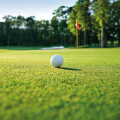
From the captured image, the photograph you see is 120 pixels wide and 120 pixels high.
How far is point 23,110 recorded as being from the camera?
2092mm

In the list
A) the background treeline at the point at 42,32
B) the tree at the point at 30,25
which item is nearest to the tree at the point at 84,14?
the background treeline at the point at 42,32

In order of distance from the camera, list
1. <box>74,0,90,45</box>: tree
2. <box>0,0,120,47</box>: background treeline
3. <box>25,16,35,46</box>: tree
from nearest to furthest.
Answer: <box>74,0,90,45</box>: tree, <box>0,0,120,47</box>: background treeline, <box>25,16,35,46</box>: tree

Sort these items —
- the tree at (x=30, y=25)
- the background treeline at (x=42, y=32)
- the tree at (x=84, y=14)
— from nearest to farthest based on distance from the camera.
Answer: the tree at (x=84, y=14) → the background treeline at (x=42, y=32) → the tree at (x=30, y=25)

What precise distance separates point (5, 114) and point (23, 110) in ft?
0.83

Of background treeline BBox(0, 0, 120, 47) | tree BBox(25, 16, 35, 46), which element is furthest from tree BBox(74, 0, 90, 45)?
tree BBox(25, 16, 35, 46)

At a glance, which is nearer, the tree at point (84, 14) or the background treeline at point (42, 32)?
the tree at point (84, 14)

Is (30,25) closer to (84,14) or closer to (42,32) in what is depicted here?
(42,32)

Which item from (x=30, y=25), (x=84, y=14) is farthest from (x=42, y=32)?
(x=84, y=14)

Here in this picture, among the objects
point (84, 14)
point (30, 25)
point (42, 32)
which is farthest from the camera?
point (42, 32)

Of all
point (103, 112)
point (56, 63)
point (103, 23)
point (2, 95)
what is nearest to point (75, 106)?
point (103, 112)

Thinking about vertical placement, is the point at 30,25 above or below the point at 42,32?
above

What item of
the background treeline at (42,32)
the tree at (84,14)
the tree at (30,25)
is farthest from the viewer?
the tree at (30,25)

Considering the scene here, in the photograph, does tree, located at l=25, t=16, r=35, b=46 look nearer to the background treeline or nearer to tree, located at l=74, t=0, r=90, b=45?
the background treeline

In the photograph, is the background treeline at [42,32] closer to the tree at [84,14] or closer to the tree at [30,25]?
the tree at [30,25]
